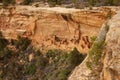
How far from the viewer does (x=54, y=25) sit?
4231 centimetres

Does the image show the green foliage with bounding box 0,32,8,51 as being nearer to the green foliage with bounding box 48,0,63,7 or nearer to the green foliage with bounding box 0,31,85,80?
the green foliage with bounding box 0,31,85,80

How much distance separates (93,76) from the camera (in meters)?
23.2

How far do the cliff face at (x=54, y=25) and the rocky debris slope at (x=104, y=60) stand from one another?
1278 cm

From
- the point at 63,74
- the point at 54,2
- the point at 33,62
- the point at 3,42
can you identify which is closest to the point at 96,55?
the point at 63,74

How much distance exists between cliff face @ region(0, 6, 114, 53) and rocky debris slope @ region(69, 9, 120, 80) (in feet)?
41.9

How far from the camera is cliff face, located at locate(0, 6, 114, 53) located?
38844 mm

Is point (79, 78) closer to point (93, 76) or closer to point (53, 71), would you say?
point (93, 76)

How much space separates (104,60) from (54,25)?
20.5 meters

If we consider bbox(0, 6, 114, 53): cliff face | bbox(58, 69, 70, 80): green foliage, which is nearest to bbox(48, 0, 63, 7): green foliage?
bbox(0, 6, 114, 53): cliff face

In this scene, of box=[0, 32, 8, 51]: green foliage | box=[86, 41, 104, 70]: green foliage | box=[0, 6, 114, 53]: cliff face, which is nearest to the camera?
box=[86, 41, 104, 70]: green foliage

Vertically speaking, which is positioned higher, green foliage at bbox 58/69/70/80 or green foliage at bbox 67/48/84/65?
green foliage at bbox 67/48/84/65

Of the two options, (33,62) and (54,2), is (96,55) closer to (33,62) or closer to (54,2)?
(33,62)

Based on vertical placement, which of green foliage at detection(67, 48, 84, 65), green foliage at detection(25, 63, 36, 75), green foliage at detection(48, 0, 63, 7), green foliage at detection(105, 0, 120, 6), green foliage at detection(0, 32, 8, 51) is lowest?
green foliage at detection(25, 63, 36, 75)

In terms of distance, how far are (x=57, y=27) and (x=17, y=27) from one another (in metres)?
6.27
